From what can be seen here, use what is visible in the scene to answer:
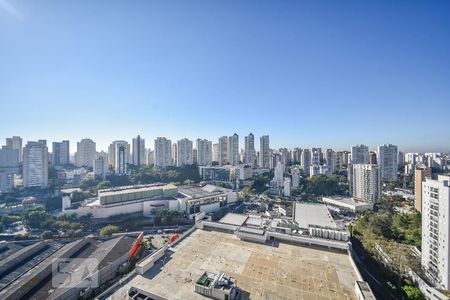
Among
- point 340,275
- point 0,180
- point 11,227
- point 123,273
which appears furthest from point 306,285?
point 0,180

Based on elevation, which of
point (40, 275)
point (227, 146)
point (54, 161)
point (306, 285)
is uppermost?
point (227, 146)

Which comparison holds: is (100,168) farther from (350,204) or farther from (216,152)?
(350,204)

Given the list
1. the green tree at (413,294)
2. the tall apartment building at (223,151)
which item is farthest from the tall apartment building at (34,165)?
the green tree at (413,294)

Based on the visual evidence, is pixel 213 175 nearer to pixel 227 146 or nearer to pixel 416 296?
pixel 227 146

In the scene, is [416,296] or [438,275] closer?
[416,296]

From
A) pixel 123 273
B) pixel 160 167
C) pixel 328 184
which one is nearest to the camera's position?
pixel 123 273

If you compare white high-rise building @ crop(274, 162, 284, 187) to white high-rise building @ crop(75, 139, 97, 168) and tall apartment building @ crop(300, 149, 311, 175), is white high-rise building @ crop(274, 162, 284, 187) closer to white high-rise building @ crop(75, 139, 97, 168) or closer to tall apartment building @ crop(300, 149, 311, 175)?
tall apartment building @ crop(300, 149, 311, 175)

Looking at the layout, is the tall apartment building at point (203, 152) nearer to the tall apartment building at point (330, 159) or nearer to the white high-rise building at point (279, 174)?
the white high-rise building at point (279, 174)
